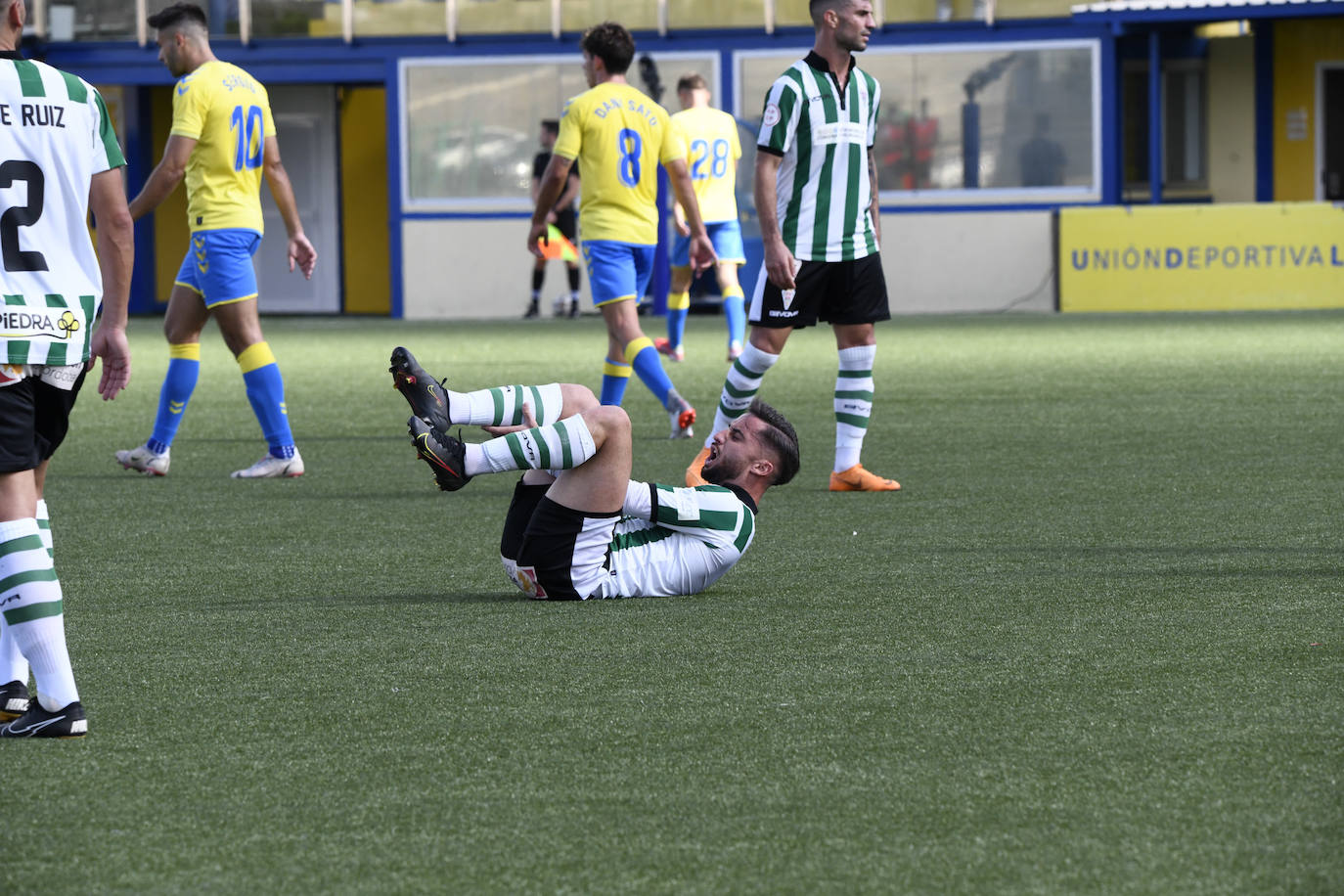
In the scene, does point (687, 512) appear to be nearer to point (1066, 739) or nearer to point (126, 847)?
point (1066, 739)

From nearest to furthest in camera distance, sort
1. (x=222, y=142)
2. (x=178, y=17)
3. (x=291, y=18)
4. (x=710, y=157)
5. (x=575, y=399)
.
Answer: (x=575, y=399) < (x=178, y=17) < (x=222, y=142) < (x=710, y=157) < (x=291, y=18)

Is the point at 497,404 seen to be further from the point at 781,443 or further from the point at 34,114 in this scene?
the point at 34,114

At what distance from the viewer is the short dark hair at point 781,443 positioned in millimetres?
5172

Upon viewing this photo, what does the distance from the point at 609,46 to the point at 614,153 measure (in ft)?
1.54

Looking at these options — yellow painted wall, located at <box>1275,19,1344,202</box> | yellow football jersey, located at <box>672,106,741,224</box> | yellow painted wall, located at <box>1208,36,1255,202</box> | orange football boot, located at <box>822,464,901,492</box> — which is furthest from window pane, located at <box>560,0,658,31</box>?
orange football boot, located at <box>822,464,901,492</box>

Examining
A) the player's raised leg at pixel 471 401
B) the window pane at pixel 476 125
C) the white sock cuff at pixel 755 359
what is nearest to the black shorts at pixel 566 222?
the window pane at pixel 476 125

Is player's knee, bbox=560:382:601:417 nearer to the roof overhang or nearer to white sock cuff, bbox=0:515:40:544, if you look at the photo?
white sock cuff, bbox=0:515:40:544

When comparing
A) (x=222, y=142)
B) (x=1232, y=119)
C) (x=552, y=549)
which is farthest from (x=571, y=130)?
(x=1232, y=119)

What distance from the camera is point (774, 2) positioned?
73.5 ft

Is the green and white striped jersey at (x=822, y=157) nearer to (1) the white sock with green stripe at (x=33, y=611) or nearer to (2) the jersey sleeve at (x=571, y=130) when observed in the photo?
(2) the jersey sleeve at (x=571, y=130)

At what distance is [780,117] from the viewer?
24.6 ft

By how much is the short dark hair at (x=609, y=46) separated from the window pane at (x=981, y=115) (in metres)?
13.2

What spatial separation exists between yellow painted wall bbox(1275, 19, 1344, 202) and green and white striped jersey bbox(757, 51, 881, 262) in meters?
18.4

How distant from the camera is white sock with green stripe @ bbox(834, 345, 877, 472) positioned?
7.58 m
